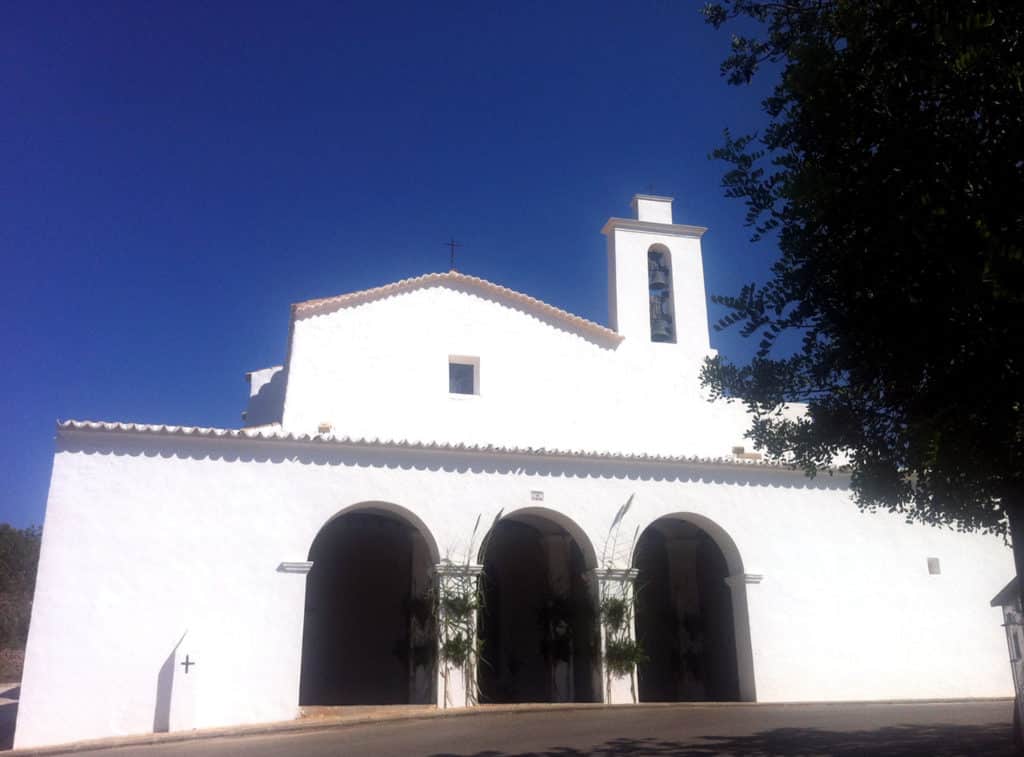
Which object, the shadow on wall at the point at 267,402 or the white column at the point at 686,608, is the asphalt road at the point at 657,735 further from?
the shadow on wall at the point at 267,402

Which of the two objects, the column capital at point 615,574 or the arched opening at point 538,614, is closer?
the column capital at point 615,574

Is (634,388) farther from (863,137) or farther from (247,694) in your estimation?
(863,137)

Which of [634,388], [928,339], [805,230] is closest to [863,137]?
[805,230]

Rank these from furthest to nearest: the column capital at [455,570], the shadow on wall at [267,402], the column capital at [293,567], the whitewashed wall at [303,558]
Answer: the shadow on wall at [267,402], the column capital at [455,570], the column capital at [293,567], the whitewashed wall at [303,558]

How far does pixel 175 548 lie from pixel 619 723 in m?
5.94

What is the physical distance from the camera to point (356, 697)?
634 inches

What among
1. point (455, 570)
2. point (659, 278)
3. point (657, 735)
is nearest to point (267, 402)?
point (659, 278)

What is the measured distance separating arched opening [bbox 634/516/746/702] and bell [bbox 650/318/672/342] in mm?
4567

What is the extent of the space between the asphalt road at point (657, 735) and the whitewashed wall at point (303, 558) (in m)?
1.38

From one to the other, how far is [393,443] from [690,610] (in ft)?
21.2

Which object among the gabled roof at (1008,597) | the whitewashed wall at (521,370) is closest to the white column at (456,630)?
the whitewashed wall at (521,370)

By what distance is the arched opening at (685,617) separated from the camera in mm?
15492

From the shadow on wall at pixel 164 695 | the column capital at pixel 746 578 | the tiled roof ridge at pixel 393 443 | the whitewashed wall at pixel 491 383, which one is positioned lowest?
the shadow on wall at pixel 164 695

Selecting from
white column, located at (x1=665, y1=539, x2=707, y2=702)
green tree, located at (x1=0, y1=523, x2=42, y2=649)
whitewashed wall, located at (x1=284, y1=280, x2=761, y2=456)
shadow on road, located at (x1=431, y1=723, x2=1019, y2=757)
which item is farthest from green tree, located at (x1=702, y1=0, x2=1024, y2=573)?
green tree, located at (x1=0, y1=523, x2=42, y2=649)
